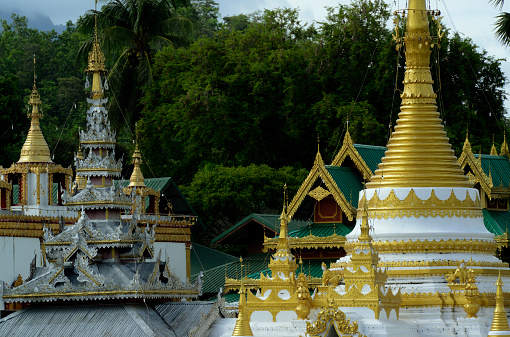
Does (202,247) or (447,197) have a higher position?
(447,197)

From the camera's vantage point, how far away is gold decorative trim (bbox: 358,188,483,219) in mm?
25844

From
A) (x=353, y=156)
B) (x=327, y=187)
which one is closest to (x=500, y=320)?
(x=327, y=187)

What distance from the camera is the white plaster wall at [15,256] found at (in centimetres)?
3291

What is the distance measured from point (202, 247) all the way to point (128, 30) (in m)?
11.1

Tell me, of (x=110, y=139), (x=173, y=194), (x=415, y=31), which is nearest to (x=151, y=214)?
(x=173, y=194)

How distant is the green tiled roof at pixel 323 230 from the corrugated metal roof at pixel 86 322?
6.65m

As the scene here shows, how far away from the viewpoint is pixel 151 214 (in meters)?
38.9

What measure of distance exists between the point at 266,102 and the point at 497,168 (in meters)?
11.6

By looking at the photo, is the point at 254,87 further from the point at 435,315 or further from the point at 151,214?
the point at 435,315

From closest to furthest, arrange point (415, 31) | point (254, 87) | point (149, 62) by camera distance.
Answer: point (415, 31), point (254, 87), point (149, 62)

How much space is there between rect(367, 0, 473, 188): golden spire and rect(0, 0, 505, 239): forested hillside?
43.2 feet

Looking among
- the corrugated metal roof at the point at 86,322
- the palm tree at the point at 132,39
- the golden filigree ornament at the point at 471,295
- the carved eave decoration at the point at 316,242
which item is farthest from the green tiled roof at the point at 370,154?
the palm tree at the point at 132,39

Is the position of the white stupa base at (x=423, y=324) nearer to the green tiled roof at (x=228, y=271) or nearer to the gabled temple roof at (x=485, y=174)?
the gabled temple roof at (x=485, y=174)

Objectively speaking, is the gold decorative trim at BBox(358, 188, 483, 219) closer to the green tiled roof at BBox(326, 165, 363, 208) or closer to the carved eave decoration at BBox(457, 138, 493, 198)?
the green tiled roof at BBox(326, 165, 363, 208)
